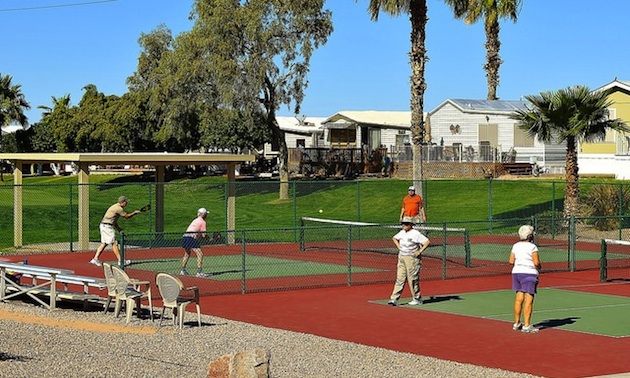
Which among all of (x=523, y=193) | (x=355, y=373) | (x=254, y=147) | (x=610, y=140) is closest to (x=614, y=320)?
(x=355, y=373)

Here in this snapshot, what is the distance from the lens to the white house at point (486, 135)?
60.0 meters

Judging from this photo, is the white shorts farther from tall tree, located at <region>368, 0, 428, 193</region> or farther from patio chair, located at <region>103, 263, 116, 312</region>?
tall tree, located at <region>368, 0, 428, 193</region>

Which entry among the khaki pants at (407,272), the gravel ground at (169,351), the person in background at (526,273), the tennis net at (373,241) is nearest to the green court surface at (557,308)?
the khaki pants at (407,272)

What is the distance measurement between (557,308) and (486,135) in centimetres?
4190

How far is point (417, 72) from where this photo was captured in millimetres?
41969

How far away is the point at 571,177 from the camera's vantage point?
40.1 meters

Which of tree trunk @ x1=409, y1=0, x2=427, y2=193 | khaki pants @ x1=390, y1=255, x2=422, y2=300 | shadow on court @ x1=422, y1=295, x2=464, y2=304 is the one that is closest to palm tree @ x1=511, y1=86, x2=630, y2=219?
tree trunk @ x1=409, y1=0, x2=427, y2=193

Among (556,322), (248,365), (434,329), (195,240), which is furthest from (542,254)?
(248,365)

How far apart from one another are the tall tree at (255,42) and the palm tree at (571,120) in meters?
20.6

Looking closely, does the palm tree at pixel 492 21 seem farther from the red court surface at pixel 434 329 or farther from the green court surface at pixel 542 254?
the red court surface at pixel 434 329

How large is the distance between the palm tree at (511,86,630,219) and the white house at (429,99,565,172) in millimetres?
17865

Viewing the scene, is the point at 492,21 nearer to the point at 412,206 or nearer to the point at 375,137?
the point at 375,137

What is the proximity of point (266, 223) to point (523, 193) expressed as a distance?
1259 cm

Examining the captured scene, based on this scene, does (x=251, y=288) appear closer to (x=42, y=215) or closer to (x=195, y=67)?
(x=42, y=215)
